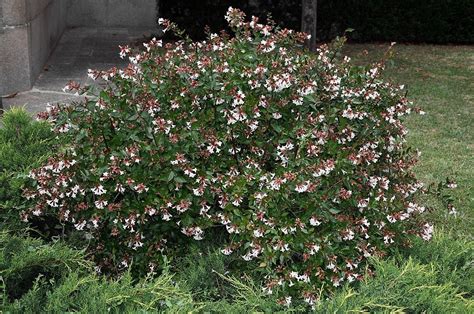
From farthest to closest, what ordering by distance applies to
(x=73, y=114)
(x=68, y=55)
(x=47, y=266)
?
(x=68, y=55) → (x=73, y=114) → (x=47, y=266)

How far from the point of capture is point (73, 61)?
9453mm

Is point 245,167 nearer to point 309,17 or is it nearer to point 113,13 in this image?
point 309,17

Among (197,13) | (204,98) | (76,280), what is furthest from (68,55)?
(76,280)

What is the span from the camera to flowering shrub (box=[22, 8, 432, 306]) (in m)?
2.77

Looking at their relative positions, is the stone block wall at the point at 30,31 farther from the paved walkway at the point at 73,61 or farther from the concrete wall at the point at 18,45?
the paved walkway at the point at 73,61

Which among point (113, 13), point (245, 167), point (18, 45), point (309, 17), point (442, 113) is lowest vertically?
point (113, 13)

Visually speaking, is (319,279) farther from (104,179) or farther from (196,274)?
(104,179)

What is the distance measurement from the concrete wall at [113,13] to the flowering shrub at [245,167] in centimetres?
934

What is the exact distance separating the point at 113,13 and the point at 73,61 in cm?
325

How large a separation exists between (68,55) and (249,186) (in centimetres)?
747

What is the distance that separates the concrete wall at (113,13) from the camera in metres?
12.3

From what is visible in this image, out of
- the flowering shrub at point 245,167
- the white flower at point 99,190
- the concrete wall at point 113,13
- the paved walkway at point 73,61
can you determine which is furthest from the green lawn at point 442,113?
the concrete wall at point 113,13

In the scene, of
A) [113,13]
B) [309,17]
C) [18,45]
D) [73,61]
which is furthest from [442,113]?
[113,13]

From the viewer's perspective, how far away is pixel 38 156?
362 centimetres
